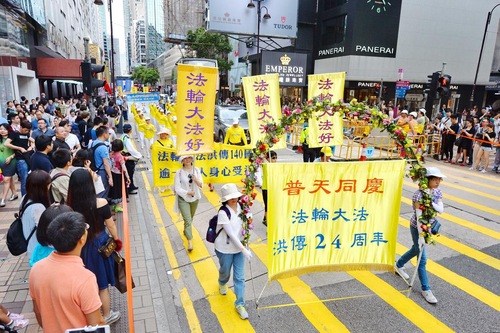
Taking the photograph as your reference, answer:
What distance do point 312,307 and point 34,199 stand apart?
3670 mm

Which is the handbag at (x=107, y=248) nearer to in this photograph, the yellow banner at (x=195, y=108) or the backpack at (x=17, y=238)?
the backpack at (x=17, y=238)

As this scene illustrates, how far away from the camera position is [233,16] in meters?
27.8

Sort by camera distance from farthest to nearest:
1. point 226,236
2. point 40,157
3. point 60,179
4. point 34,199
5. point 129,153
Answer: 1. point 129,153
2. point 40,157
3. point 60,179
4. point 226,236
5. point 34,199

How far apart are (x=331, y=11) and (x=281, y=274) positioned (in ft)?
110

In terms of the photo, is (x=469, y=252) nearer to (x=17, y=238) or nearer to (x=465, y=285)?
(x=465, y=285)

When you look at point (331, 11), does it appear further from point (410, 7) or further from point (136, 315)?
point (136, 315)

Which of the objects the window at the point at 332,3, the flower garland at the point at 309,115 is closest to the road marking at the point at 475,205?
the flower garland at the point at 309,115

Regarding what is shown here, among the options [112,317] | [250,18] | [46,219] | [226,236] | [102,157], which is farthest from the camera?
[250,18]

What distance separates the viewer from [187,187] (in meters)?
5.93

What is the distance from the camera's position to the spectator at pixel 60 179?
4.40 m

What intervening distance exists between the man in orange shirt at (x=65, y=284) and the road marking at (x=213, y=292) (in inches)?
87.4

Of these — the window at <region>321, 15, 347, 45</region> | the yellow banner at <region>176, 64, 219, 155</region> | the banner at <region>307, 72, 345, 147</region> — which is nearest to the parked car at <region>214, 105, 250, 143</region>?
the banner at <region>307, 72, 345, 147</region>

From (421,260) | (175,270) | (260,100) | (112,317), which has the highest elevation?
(260,100)

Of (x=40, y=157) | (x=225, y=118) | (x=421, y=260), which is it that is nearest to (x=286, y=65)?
(x=225, y=118)
